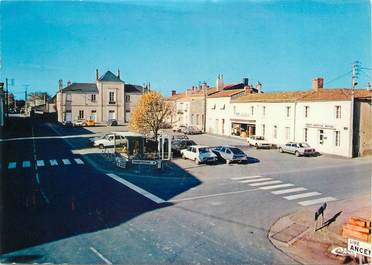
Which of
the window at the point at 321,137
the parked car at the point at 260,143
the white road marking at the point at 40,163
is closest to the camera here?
the white road marking at the point at 40,163

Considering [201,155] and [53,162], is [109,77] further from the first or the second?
[201,155]

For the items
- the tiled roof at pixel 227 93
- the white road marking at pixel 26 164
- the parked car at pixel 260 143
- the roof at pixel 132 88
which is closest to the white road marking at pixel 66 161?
the white road marking at pixel 26 164

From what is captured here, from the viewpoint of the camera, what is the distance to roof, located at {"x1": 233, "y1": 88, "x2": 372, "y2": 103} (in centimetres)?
3214

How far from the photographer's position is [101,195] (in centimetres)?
1722

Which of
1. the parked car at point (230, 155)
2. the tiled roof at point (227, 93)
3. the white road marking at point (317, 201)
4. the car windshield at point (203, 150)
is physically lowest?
the white road marking at point (317, 201)

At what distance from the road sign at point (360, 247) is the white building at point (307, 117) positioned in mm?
22776

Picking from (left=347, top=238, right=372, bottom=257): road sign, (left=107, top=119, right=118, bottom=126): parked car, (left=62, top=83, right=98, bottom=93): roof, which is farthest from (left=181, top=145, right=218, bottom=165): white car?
(left=62, top=83, right=98, bottom=93): roof

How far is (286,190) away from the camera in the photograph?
61.7 ft

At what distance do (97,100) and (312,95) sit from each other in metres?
37.8

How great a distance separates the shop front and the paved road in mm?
18575

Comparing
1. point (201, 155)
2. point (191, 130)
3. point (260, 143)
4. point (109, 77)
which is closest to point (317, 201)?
point (201, 155)

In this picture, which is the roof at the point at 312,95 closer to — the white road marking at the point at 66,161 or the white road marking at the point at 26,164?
the white road marking at the point at 66,161

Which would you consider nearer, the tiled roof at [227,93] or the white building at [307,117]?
the white building at [307,117]

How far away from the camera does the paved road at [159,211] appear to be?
1070 cm
